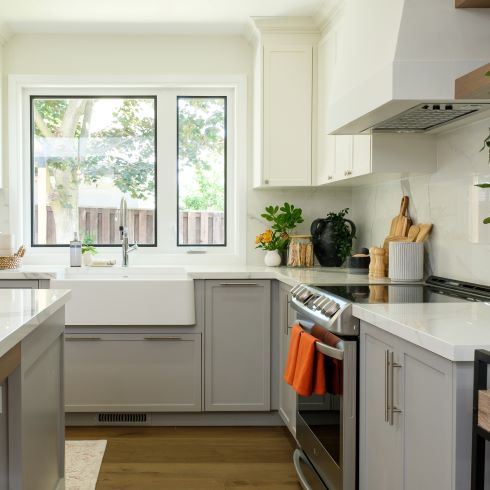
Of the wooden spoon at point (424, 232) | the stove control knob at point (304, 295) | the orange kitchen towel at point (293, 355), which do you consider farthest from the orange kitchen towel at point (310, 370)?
the wooden spoon at point (424, 232)

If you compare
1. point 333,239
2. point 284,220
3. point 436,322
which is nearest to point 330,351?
point 436,322

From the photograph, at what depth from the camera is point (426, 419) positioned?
5.65 ft

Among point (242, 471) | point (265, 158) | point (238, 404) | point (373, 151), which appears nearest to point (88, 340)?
point (238, 404)

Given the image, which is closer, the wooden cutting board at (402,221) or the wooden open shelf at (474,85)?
the wooden open shelf at (474,85)

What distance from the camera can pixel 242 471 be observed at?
327cm

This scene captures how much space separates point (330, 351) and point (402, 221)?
4.24ft

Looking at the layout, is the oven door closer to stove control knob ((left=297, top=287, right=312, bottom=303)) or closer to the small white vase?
stove control knob ((left=297, top=287, right=312, bottom=303))

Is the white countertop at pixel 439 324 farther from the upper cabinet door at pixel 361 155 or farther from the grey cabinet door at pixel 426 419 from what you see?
the upper cabinet door at pixel 361 155

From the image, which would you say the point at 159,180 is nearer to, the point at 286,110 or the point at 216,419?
the point at 286,110

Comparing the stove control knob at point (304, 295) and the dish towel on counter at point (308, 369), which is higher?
the stove control knob at point (304, 295)

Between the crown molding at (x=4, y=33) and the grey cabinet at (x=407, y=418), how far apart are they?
3.25 m

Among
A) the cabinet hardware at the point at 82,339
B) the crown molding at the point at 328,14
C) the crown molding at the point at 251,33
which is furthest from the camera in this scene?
the crown molding at the point at 251,33

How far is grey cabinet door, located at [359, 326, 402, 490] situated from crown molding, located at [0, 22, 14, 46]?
10.7 ft

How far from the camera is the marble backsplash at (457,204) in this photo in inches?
108
